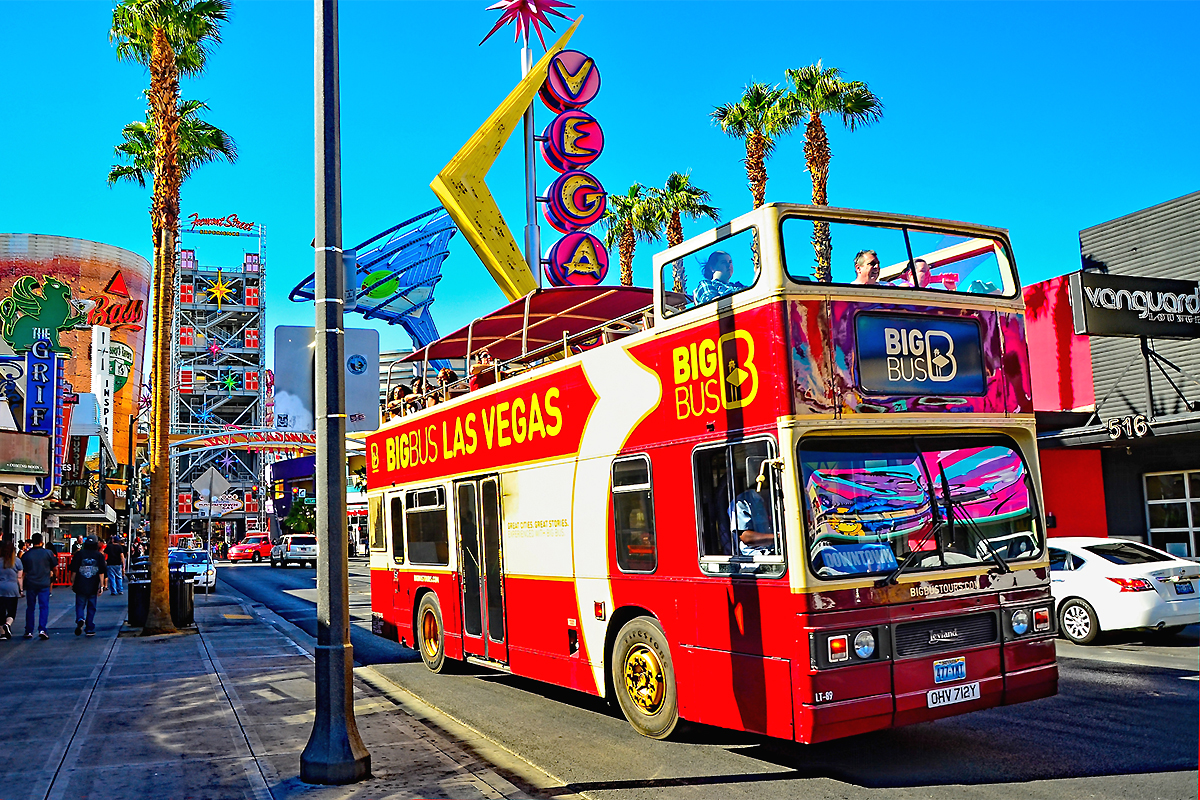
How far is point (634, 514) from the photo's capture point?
870 cm

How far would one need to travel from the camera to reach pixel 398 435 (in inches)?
583

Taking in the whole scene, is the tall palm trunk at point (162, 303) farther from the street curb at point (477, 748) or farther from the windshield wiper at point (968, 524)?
the windshield wiper at point (968, 524)

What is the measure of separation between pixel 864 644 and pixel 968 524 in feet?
4.38

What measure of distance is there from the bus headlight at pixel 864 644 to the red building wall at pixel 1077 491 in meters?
16.2

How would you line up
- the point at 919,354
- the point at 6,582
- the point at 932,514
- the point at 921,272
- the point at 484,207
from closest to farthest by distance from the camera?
the point at 932,514
the point at 919,354
the point at 921,272
the point at 6,582
the point at 484,207

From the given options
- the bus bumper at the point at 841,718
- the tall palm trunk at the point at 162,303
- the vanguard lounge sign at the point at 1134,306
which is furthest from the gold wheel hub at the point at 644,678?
the vanguard lounge sign at the point at 1134,306

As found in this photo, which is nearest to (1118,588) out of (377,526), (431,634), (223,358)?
(431,634)

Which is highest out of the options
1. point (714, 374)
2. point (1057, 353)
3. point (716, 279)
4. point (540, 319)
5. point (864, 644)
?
point (1057, 353)

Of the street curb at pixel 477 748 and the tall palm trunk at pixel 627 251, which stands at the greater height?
the tall palm trunk at pixel 627 251

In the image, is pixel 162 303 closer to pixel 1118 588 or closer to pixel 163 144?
pixel 163 144

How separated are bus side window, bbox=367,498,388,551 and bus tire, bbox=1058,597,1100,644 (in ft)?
33.0

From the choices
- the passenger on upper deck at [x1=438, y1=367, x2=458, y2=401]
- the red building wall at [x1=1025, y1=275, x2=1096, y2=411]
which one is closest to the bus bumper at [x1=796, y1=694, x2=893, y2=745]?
the passenger on upper deck at [x1=438, y1=367, x2=458, y2=401]

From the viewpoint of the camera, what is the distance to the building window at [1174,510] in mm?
19781

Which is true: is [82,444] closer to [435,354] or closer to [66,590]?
[66,590]
